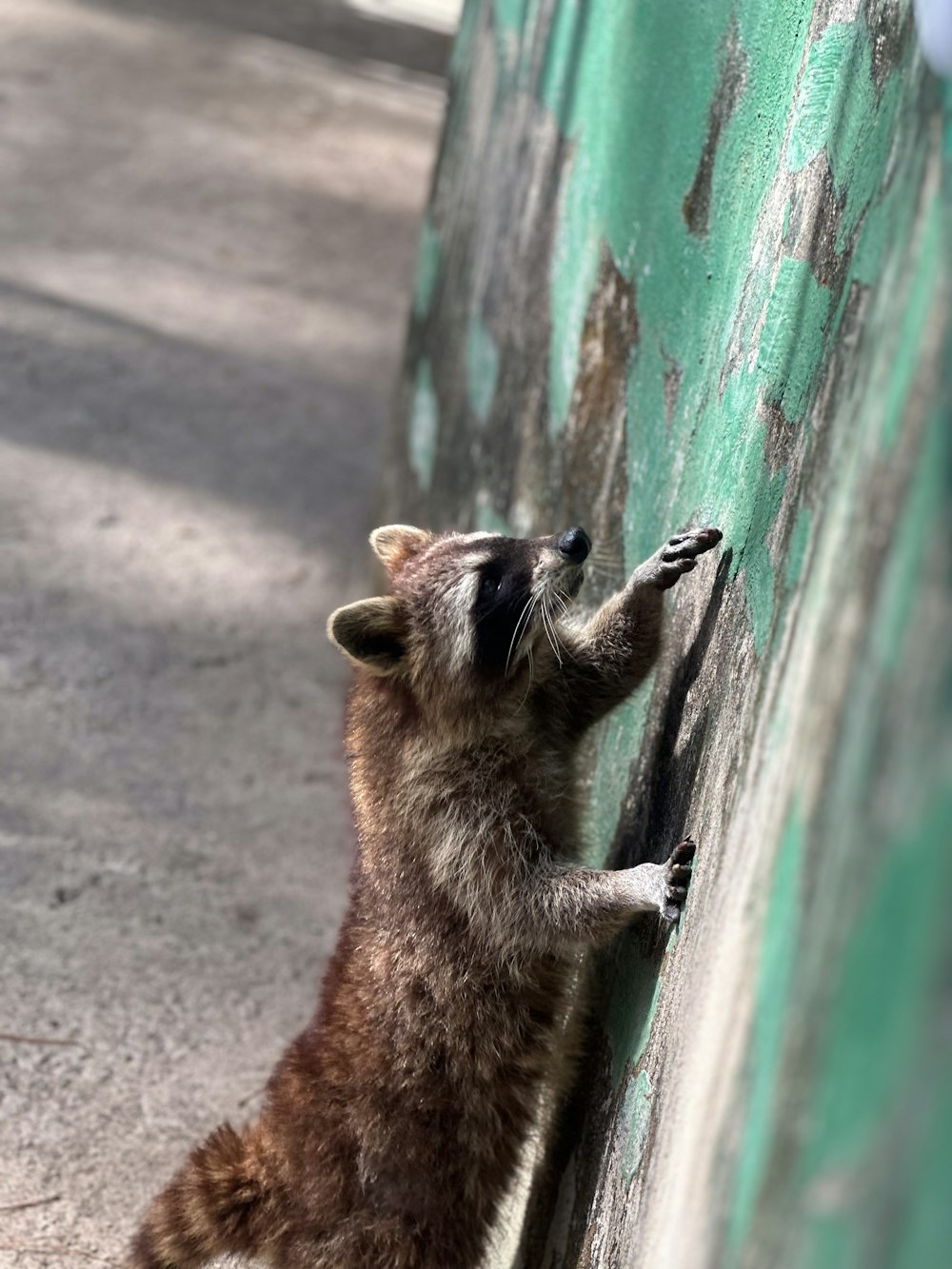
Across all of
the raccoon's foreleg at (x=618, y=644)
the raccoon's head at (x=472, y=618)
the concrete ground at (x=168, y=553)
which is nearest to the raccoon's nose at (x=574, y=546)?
the raccoon's head at (x=472, y=618)

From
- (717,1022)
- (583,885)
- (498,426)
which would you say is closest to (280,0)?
(498,426)

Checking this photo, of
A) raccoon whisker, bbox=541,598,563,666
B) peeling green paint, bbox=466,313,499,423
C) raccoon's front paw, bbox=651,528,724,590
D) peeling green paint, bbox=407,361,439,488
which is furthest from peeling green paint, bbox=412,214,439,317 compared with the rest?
raccoon's front paw, bbox=651,528,724,590

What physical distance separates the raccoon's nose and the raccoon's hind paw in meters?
0.69

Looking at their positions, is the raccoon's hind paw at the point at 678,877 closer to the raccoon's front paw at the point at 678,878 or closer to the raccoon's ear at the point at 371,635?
the raccoon's front paw at the point at 678,878

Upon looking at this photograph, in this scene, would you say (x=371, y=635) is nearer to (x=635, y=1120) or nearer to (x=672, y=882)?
(x=672, y=882)

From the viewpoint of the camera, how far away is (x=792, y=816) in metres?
1.46

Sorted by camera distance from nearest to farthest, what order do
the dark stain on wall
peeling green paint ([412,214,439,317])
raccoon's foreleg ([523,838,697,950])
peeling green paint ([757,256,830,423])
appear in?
peeling green paint ([757,256,830,423]) < raccoon's foreleg ([523,838,697,950]) < the dark stain on wall < peeling green paint ([412,214,439,317])

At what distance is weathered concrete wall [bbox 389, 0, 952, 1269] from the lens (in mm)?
1069

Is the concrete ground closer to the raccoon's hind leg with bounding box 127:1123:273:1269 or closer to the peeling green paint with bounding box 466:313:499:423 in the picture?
the raccoon's hind leg with bounding box 127:1123:273:1269

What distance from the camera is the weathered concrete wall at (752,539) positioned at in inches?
42.1

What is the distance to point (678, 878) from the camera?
7.66 feet

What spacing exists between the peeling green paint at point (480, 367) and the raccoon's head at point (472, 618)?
5.55 feet

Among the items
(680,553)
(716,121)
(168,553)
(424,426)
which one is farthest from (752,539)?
(168,553)

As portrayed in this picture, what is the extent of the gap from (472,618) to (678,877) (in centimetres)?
79
